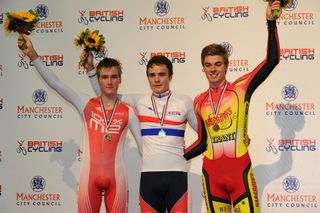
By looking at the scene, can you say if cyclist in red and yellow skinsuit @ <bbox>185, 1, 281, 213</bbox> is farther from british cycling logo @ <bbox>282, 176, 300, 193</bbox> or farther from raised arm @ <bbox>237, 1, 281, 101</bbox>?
british cycling logo @ <bbox>282, 176, 300, 193</bbox>

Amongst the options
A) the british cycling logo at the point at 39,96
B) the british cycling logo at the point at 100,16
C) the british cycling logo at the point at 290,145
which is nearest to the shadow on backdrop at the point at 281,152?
the british cycling logo at the point at 290,145

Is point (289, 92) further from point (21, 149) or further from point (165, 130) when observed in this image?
point (21, 149)

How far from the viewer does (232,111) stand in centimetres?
300

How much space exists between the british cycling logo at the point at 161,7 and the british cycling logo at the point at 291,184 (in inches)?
79.4

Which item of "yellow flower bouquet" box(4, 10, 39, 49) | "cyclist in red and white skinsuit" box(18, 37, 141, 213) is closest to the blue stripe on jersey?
"cyclist in red and white skinsuit" box(18, 37, 141, 213)

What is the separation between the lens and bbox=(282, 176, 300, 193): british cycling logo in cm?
408

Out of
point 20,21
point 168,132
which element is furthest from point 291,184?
point 20,21

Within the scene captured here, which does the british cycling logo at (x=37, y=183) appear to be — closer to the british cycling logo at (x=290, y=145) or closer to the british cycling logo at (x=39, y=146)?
the british cycling logo at (x=39, y=146)

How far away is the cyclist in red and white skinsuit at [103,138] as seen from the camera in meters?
3.14

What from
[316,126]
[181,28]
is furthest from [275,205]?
[181,28]

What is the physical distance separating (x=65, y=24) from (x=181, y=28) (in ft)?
3.98

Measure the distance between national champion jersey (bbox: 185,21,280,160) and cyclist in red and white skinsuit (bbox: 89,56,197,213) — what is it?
201 millimetres

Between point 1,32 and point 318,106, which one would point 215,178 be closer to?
point 318,106

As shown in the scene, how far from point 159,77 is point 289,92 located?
1.58m
